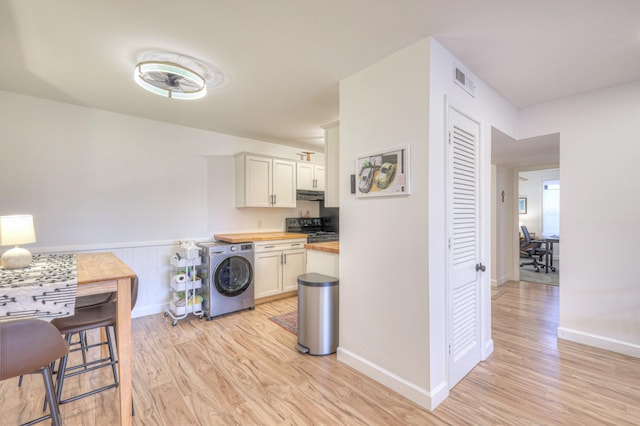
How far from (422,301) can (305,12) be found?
79.6 inches

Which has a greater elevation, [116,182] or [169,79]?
[169,79]

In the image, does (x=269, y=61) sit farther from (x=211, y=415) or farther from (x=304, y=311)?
(x=211, y=415)

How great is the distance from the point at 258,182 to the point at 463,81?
9.94 ft

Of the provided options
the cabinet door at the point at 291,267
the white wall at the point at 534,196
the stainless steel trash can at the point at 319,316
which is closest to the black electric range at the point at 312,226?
the cabinet door at the point at 291,267

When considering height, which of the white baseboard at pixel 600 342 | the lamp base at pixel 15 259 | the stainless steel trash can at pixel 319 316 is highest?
the lamp base at pixel 15 259

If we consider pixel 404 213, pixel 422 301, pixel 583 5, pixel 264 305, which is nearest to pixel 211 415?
pixel 422 301

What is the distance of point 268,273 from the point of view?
13.4 ft

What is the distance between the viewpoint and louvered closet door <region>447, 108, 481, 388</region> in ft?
6.88

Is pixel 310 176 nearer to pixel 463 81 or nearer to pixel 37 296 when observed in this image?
pixel 463 81

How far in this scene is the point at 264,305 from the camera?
13.3 ft

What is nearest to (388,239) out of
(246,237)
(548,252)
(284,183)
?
(246,237)

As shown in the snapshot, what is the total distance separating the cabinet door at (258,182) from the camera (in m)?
4.24

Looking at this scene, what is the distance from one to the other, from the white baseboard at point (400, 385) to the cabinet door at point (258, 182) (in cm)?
264

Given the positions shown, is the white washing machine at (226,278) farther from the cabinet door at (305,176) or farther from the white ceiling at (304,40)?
the white ceiling at (304,40)
